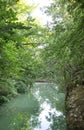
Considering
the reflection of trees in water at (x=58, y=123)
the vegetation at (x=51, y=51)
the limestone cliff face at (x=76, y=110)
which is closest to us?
the vegetation at (x=51, y=51)

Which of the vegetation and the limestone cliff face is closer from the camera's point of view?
the vegetation

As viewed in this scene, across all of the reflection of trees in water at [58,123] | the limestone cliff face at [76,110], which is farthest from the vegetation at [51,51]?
the reflection of trees in water at [58,123]

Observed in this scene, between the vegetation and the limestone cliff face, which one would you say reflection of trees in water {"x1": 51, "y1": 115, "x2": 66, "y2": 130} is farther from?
the limestone cliff face

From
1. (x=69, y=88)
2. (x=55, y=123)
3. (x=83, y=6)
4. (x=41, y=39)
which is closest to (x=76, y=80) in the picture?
(x=69, y=88)

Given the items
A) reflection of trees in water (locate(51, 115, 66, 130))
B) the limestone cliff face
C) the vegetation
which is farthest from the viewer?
reflection of trees in water (locate(51, 115, 66, 130))

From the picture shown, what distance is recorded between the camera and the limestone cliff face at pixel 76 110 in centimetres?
1123

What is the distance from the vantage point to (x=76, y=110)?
38.3 feet

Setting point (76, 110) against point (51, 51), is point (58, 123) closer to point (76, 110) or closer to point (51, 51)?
point (76, 110)

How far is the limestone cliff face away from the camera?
11225 mm

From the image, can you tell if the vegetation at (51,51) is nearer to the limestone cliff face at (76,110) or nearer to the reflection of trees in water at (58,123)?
the limestone cliff face at (76,110)

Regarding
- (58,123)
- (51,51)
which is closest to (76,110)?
(51,51)

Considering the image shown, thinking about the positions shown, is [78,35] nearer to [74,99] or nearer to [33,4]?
[74,99]

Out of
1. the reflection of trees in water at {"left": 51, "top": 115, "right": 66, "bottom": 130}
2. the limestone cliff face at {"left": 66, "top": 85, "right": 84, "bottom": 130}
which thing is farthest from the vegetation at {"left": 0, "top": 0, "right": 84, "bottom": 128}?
the reflection of trees in water at {"left": 51, "top": 115, "right": 66, "bottom": 130}

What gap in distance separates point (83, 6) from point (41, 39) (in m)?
12.0
